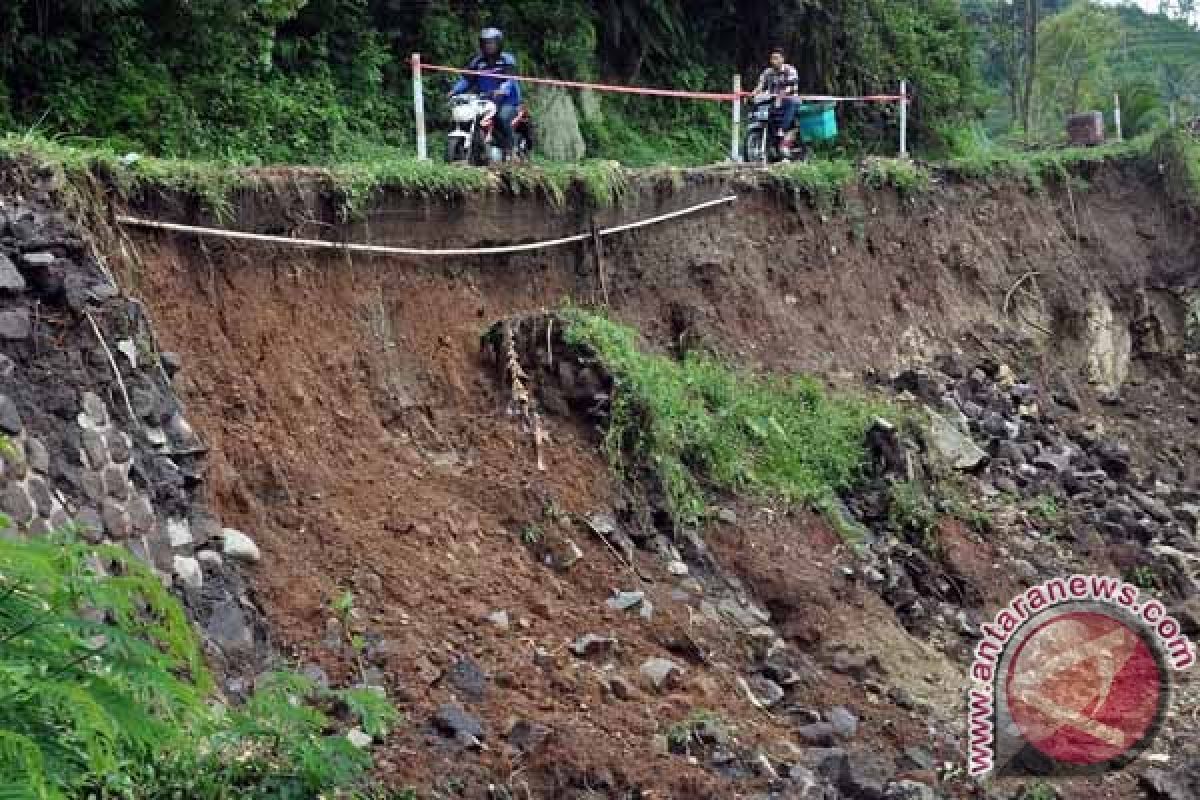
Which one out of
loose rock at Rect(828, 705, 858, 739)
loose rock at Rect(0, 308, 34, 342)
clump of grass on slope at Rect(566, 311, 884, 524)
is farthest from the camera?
clump of grass on slope at Rect(566, 311, 884, 524)

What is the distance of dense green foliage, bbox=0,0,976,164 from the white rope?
242 cm

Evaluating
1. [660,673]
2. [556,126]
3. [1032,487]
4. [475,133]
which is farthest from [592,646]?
[556,126]

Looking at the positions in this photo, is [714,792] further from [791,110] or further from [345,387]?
[791,110]

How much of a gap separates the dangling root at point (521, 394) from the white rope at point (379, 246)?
86cm

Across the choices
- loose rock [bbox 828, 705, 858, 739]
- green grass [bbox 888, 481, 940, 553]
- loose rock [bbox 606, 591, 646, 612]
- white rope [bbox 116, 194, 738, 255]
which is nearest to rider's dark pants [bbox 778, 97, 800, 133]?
white rope [bbox 116, 194, 738, 255]

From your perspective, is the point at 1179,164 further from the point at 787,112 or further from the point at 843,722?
the point at 843,722

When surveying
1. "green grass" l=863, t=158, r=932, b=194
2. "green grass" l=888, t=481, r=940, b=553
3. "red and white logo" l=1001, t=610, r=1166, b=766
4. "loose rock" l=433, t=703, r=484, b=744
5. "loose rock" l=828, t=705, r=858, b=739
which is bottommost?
"red and white logo" l=1001, t=610, r=1166, b=766

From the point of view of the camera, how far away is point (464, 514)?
321 inches

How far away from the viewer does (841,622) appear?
939 cm

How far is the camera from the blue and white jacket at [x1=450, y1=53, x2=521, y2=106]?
12047 millimetres

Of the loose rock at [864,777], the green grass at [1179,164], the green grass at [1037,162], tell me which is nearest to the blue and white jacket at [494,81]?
the loose rock at [864,777]

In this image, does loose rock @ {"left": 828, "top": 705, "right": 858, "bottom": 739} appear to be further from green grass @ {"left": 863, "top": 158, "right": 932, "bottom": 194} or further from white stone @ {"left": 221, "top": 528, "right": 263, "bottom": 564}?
green grass @ {"left": 863, "top": 158, "right": 932, "bottom": 194}

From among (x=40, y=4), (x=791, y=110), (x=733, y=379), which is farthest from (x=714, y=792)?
(x=791, y=110)

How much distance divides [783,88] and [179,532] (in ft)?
35.8
